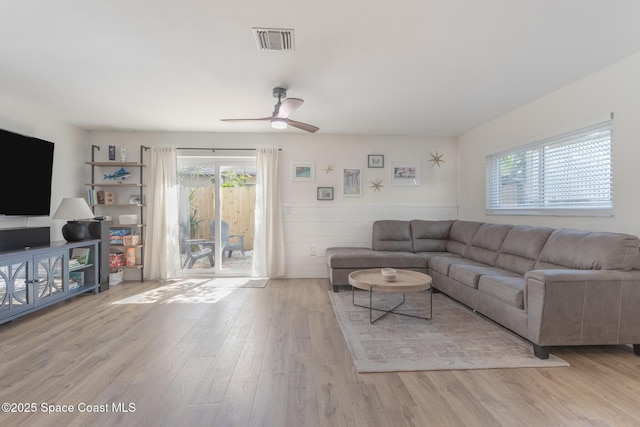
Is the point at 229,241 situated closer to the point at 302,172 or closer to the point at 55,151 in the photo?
the point at 302,172

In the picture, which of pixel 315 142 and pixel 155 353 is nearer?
pixel 155 353

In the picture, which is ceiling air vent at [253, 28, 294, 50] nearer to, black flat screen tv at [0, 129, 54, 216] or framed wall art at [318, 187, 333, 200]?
framed wall art at [318, 187, 333, 200]

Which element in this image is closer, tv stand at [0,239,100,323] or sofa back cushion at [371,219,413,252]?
tv stand at [0,239,100,323]

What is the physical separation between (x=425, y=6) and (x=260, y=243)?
393 centimetres

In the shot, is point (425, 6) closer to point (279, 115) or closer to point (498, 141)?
point (279, 115)

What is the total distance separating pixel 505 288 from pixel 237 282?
3.58 meters

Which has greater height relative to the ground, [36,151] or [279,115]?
[279,115]

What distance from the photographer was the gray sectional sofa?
2248 mm

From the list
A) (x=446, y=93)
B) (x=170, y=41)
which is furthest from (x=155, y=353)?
(x=446, y=93)

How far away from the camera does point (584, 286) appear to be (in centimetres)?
225

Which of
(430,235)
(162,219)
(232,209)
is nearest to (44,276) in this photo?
(162,219)

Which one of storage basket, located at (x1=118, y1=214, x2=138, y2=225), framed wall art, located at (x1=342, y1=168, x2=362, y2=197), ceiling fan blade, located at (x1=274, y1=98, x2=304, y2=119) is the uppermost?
ceiling fan blade, located at (x1=274, y1=98, x2=304, y2=119)

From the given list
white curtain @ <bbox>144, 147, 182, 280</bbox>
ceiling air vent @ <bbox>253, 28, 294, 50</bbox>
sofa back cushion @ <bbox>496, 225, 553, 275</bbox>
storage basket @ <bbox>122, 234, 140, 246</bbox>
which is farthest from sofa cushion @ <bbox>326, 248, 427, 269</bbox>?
storage basket @ <bbox>122, 234, 140, 246</bbox>

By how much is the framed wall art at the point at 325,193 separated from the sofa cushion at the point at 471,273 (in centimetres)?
232
